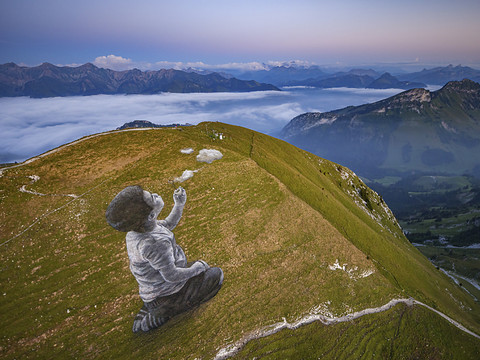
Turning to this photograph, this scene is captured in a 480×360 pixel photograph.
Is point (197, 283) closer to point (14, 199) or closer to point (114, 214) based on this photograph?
point (114, 214)

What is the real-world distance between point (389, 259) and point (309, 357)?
24.7 meters

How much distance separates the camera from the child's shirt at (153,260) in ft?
31.9

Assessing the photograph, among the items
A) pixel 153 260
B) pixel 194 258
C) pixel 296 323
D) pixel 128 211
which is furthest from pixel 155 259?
pixel 296 323

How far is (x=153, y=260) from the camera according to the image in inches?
390

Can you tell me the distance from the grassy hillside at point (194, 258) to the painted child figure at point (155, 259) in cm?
313

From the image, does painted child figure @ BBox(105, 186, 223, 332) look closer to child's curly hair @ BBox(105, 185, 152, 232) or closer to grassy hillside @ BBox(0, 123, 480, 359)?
child's curly hair @ BBox(105, 185, 152, 232)

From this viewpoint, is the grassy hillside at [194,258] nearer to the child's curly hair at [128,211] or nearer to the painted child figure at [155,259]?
the painted child figure at [155,259]

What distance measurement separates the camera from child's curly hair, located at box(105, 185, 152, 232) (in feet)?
29.1

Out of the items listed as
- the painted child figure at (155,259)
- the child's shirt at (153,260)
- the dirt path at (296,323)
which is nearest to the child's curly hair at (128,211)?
the painted child figure at (155,259)

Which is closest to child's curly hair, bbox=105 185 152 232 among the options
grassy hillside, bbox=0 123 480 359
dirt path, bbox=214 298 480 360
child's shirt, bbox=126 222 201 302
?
child's shirt, bbox=126 222 201 302

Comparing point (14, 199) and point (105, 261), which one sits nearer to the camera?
point (105, 261)

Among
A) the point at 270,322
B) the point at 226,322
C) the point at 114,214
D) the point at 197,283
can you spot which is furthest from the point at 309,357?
the point at 114,214

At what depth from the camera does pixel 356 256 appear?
2853 cm

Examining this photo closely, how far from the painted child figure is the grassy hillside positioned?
313cm
